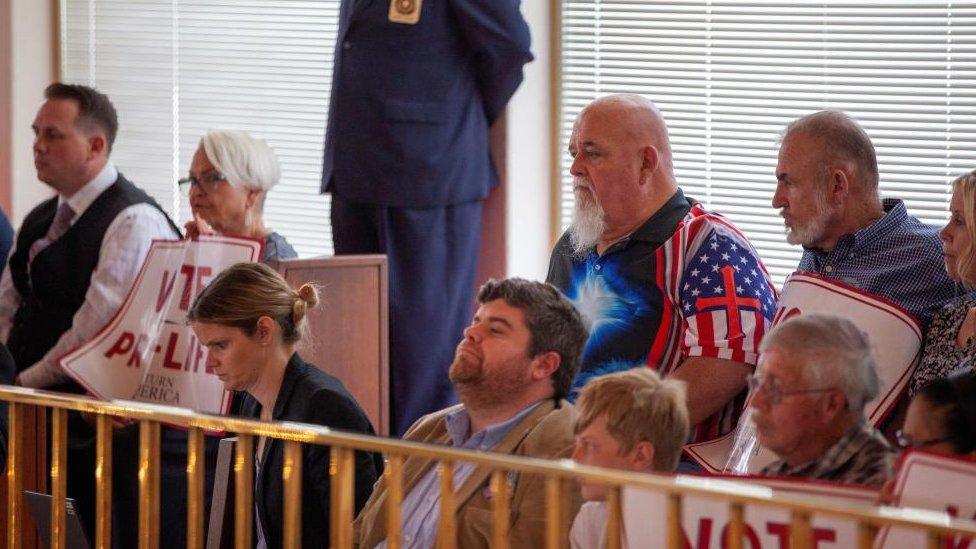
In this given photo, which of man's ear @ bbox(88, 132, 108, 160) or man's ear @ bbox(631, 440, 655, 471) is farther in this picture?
man's ear @ bbox(88, 132, 108, 160)

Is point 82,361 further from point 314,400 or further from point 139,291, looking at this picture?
point 314,400

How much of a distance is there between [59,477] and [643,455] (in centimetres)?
100

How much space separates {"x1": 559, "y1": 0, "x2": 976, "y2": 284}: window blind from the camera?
4.21 m

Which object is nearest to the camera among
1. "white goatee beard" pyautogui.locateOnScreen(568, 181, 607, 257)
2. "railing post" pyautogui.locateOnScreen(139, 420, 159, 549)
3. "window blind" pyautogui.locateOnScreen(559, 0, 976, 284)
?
"railing post" pyautogui.locateOnScreen(139, 420, 159, 549)

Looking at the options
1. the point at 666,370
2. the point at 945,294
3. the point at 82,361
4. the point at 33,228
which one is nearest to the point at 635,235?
the point at 666,370

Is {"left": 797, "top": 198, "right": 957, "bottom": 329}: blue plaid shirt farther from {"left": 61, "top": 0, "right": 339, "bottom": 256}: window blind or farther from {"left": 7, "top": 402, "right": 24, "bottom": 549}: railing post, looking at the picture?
{"left": 61, "top": 0, "right": 339, "bottom": 256}: window blind

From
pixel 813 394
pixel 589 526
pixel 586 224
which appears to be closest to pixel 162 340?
pixel 586 224

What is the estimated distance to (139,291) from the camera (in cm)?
407

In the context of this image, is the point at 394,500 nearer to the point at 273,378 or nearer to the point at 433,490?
the point at 433,490

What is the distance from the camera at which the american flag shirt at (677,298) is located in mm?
3193

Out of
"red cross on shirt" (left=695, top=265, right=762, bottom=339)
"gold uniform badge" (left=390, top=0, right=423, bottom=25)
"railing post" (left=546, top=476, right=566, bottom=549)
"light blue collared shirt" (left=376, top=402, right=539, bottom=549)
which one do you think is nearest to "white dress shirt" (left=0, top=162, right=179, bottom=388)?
"gold uniform badge" (left=390, top=0, right=423, bottom=25)

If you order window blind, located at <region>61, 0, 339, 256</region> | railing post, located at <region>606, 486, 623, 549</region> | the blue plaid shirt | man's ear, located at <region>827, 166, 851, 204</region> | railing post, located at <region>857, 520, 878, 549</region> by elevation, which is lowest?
railing post, located at <region>606, 486, 623, 549</region>

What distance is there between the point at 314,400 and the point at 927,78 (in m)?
2.14

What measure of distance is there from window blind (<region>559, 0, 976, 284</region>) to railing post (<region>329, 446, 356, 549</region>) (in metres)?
2.53
